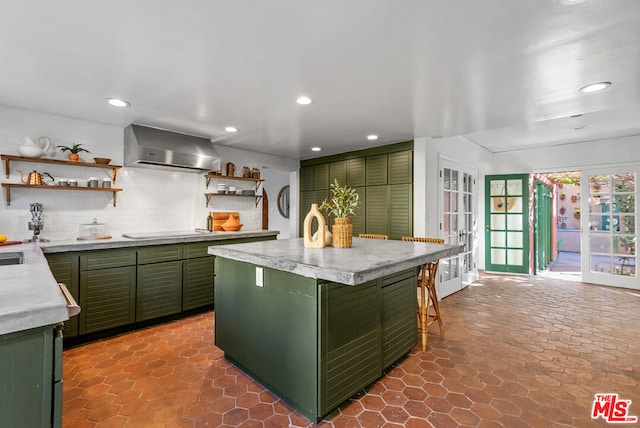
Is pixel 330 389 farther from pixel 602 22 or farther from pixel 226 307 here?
pixel 602 22

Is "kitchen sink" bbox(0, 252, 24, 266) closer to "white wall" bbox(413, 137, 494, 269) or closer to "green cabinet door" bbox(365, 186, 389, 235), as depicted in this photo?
"green cabinet door" bbox(365, 186, 389, 235)

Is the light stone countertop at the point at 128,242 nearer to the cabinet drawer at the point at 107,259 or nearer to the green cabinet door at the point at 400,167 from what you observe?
the cabinet drawer at the point at 107,259

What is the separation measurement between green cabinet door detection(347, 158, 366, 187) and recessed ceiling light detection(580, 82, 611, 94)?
276 cm

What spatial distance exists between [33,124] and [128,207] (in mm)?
1191

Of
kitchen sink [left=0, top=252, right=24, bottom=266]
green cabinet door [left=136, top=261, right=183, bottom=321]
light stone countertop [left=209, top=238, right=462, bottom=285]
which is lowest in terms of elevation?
green cabinet door [left=136, top=261, right=183, bottom=321]

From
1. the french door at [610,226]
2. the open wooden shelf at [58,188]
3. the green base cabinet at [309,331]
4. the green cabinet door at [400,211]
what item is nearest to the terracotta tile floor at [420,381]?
the green base cabinet at [309,331]

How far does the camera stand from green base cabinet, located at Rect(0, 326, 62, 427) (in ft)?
3.02

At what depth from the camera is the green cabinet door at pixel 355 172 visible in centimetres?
483

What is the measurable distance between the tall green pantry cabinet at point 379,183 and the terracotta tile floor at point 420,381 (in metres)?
1.51

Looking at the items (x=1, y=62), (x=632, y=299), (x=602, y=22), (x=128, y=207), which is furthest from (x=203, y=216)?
(x=632, y=299)

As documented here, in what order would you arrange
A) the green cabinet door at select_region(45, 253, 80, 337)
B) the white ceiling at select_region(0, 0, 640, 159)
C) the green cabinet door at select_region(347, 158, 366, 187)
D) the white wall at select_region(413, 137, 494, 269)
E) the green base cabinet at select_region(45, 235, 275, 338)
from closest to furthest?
1. the white ceiling at select_region(0, 0, 640, 159)
2. the green cabinet door at select_region(45, 253, 80, 337)
3. the green base cabinet at select_region(45, 235, 275, 338)
4. the white wall at select_region(413, 137, 494, 269)
5. the green cabinet door at select_region(347, 158, 366, 187)

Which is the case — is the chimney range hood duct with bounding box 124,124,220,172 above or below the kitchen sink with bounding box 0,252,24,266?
above

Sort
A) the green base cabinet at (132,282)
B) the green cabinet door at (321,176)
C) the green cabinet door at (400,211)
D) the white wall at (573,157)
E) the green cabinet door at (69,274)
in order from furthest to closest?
1. the green cabinet door at (321,176)
2. the white wall at (573,157)
3. the green cabinet door at (400,211)
4. the green base cabinet at (132,282)
5. the green cabinet door at (69,274)

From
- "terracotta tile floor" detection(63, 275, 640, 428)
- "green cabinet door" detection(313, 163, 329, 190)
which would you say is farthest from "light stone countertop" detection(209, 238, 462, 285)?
"green cabinet door" detection(313, 163, 329, 190)
